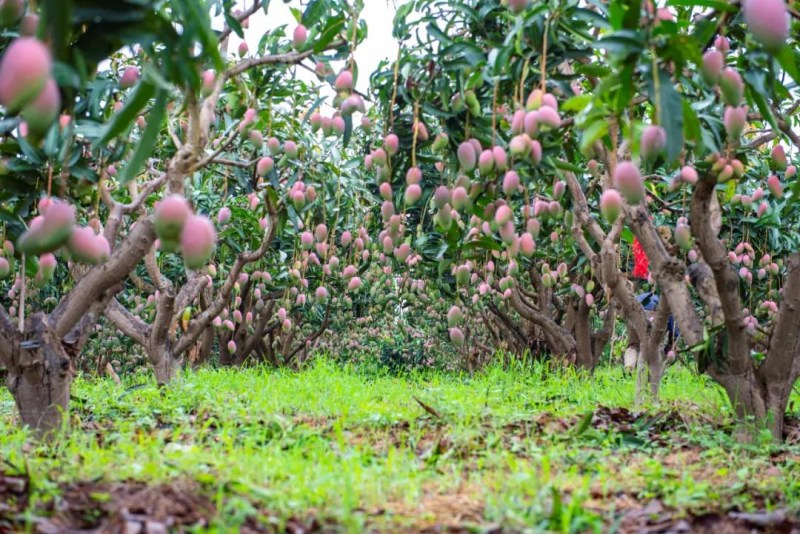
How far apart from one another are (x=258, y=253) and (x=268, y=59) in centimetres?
141

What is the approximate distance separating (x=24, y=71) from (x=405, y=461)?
1.41 m

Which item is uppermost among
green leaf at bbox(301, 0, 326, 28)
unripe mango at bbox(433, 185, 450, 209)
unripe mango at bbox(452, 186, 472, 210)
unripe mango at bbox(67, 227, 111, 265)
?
green leaf at bbox(301, 0, 326, 28)

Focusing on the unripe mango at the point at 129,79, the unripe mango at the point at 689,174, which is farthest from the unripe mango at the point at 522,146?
the unripe mango at the point at 129,79

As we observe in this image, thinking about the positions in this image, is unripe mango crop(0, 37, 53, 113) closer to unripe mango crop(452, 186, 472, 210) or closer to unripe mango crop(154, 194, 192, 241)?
unripe mango crop(154, 194, 192, 241)

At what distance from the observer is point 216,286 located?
557 centimetres

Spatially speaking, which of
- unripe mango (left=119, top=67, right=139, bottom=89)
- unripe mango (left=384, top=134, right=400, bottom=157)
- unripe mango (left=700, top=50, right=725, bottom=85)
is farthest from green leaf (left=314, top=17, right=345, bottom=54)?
unripe mango (left=700, top=50, right=725, bottom=85)

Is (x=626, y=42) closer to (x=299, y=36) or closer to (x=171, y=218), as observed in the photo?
(x=171, y=218)

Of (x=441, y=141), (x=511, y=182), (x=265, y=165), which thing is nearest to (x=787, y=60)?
(x=511, y=182)

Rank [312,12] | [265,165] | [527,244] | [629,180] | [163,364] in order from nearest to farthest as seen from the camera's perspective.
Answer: [629,180]
[527,244]
[312,12]
[265,165]
[163,364]

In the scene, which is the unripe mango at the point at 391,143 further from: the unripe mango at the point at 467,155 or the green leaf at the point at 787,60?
the green leaf at the point at 787,60

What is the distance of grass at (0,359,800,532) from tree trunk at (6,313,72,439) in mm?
94

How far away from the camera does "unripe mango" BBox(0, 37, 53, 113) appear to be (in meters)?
0.88

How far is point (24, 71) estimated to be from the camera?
0.88 metres

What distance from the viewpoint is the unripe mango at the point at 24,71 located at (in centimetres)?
88
